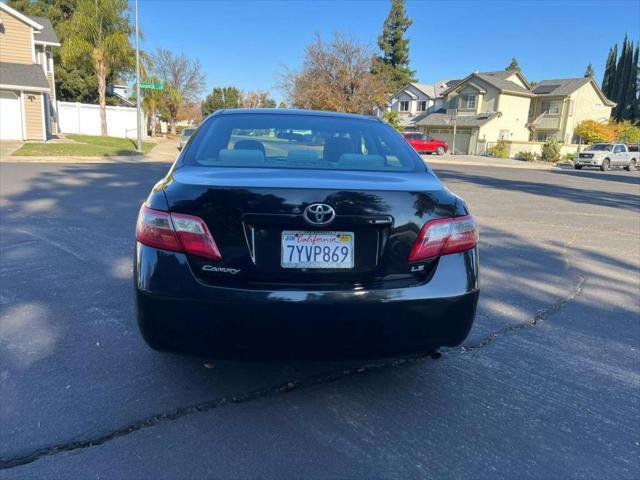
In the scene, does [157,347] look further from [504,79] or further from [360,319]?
[504,79]

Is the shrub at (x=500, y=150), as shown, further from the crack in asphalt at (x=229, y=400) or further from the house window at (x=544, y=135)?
the crack in asphalt at (x=229, y=400)

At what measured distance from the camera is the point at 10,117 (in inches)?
990

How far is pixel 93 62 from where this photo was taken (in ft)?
101

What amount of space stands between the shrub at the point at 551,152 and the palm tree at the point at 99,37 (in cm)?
3361

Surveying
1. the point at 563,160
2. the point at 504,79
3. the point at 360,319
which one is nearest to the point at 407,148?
the point at 360,319

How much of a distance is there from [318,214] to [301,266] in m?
0.27

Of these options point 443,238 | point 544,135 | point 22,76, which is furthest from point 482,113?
point 443,238

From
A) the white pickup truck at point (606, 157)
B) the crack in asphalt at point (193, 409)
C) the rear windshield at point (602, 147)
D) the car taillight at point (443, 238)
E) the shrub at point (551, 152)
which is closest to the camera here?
the crack in asphalt at point (193, 409)

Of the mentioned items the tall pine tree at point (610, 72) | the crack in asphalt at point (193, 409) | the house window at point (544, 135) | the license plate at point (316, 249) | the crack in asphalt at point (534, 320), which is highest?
the tall pine tree at point (610, 72)

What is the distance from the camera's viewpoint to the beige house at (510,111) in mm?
49750

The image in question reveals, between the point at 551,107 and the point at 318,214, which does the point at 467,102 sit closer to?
the point at 551,107

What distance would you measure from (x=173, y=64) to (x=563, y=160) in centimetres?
4259

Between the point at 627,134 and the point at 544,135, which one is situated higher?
the point at 627,134

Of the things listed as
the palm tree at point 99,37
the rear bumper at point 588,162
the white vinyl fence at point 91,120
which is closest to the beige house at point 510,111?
the rear bumper at point 588,162
